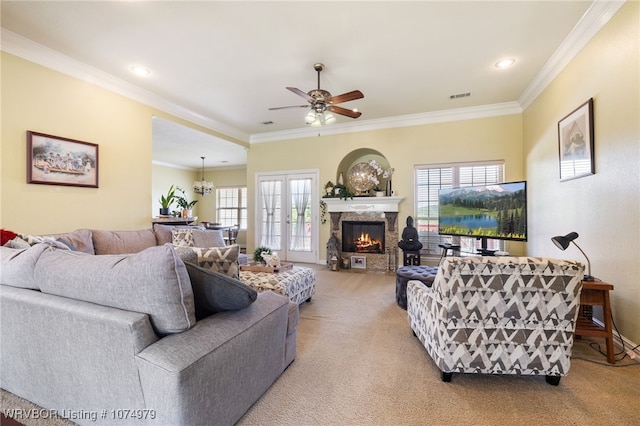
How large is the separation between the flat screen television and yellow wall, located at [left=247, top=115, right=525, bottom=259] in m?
1.01

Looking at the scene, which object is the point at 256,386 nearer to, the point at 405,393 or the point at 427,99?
the point at 405,393

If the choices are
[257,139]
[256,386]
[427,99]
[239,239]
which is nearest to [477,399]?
[256,386]

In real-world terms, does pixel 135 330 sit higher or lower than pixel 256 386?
higher

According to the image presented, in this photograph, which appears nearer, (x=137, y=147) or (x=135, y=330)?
(x=135, y=330)

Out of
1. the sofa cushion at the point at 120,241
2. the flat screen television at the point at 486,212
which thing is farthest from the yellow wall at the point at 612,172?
the sofa cushion at the point at 120,241

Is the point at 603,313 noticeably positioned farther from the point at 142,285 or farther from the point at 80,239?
the point at 80,239

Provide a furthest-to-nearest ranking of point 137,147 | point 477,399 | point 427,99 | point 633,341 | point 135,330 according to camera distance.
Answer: point 427,99, point 137,147, point 633,341, point 477,399, point 135,330

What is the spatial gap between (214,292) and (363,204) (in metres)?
4.30

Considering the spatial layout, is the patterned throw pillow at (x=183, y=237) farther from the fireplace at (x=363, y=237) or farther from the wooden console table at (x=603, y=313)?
the wooden console table at (x=603, y=313)

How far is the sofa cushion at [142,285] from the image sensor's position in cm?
118

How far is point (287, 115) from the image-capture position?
515cm

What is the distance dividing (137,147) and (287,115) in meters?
2.48

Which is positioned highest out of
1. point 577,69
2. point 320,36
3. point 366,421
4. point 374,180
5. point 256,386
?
point 320,36

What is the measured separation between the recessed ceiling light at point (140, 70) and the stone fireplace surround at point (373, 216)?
11.6ft
